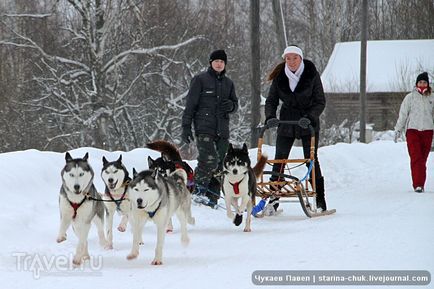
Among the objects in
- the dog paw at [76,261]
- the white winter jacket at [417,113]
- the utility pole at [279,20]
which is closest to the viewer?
the dog paw at [76,261]

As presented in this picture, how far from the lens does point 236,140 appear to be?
72.2 feet

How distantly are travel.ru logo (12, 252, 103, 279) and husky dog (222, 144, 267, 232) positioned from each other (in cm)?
183

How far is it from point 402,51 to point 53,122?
59.2 feet

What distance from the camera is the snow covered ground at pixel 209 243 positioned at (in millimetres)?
4734

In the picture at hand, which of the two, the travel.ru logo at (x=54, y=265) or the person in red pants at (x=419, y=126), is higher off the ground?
the person in red pants at (x=419, y=126)

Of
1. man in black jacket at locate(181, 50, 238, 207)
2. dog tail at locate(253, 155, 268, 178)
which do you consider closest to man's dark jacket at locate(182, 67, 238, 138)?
man in black jacket at locate(181, 50, 238, 207)

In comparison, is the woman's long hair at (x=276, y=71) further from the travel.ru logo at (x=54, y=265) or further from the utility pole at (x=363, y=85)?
the utility pole at (x=363, y=85)

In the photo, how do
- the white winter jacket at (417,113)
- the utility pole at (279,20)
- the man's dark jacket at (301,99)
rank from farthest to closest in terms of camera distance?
the utility pole at (279,20)
the white winter jacket at (417,113)
the man's dark jacket at (301,99)

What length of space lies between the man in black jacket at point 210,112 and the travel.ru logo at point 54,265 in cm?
313

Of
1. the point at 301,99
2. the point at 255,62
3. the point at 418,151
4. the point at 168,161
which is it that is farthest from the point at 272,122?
the point at 255,62

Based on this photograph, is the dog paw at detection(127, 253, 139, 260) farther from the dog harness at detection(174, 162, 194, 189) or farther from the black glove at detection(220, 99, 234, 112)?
the black glove at detection(220, 99, 234, 112)

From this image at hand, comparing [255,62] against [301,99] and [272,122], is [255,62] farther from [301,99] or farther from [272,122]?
[272,122]

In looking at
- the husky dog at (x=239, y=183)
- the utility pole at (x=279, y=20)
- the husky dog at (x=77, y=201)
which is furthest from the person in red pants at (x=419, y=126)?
the utility pole at (x=279, y=20)

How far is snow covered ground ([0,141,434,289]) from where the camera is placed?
473cm
